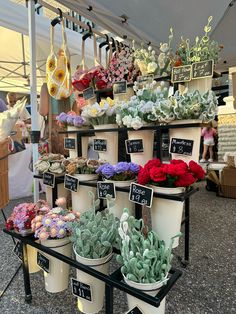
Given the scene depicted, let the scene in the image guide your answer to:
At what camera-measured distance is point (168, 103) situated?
43.0 inches

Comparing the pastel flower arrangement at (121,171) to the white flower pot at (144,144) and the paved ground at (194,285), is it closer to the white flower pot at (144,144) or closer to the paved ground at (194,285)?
the white flower pot at (144,144)

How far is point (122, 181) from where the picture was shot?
3.61 feet

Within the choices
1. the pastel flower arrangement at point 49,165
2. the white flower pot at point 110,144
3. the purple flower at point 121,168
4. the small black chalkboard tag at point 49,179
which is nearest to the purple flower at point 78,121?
the white flower pot at point 110,144

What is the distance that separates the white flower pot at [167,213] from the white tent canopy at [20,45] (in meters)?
2.13

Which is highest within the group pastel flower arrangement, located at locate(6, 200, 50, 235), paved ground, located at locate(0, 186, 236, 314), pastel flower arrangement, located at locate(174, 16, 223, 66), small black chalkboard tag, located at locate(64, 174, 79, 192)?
pastel flower arrangement, located at locate(174, 16, 223, 66)

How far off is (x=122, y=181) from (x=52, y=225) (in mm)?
354

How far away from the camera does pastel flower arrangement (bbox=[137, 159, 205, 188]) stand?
960mm

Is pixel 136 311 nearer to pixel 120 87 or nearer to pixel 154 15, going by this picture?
pixel 120 87

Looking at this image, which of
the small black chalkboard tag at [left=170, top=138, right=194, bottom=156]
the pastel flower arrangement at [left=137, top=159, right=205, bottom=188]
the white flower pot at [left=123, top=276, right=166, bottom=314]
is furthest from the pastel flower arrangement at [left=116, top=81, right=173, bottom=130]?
the white flower pot at [left=123, top=276, right=166, bottom=314]

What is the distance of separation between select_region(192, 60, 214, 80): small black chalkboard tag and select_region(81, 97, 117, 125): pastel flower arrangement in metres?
0.44

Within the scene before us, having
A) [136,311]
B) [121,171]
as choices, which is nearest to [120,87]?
[121,171]

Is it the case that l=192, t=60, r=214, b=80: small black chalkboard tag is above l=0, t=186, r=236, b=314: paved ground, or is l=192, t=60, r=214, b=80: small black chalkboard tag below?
above

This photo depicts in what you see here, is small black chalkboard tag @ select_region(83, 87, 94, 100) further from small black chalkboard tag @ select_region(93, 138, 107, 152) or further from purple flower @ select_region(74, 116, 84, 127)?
small black chalkboard tag @ select_region(93, 138, 107, 152)

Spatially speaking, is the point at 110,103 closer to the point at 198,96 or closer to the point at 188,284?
the point at 198,96
